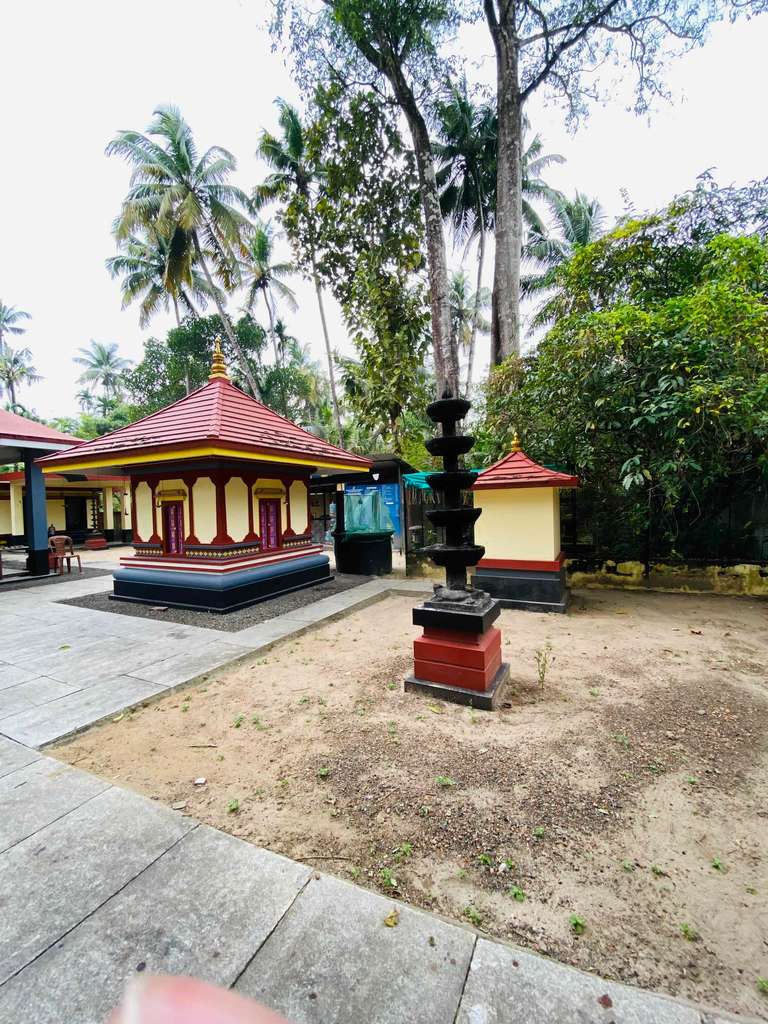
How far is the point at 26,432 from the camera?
10453 millimetres

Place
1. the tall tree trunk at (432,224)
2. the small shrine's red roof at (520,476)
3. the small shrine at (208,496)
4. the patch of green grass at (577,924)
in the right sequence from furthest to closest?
the tall tree trunk at (432,224)
the small shrine at (208,496)
the small shrine's red roof at (520,476)
the patch of green grass at (577,924)

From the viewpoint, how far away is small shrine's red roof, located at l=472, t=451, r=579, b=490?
6699mm

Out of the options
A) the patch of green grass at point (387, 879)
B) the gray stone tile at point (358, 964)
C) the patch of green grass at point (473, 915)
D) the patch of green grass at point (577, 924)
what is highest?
the gray stone tile at point (358, 964)

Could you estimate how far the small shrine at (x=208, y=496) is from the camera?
7.07 meters

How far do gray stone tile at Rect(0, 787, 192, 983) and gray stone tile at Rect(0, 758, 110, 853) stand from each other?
80 millimetres

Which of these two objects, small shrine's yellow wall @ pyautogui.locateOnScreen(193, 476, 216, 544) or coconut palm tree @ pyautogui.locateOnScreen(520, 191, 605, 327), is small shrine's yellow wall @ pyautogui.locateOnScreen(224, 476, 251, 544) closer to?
small shrine's yellow wall @ pyautogui.locateOnScreen(193, 476, 216, 544)

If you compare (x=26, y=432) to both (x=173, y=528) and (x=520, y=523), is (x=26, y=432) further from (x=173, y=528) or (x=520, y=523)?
(x=520, y=523)

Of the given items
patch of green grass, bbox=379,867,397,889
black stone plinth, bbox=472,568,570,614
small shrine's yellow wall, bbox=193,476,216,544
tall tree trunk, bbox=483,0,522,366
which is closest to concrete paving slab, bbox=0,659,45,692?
small shrine's yellow wall, bbox=193,476,216,544

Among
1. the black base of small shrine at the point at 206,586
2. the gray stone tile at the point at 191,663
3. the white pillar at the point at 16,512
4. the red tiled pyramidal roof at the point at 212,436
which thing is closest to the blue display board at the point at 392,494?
the red tiled pyramidal roof at the point at 212,436

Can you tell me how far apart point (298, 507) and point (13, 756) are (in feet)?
21.7

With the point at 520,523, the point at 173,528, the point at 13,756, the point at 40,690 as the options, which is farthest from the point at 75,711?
the point at 520,523

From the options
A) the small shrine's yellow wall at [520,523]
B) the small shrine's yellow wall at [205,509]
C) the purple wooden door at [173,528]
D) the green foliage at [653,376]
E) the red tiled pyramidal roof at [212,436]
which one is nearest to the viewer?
the green foliage at [653,376]

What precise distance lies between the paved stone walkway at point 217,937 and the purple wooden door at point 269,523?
565 cm

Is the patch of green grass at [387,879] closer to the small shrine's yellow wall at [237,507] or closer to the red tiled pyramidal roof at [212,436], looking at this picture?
the red tiled pyramidal roof at [212,436]
